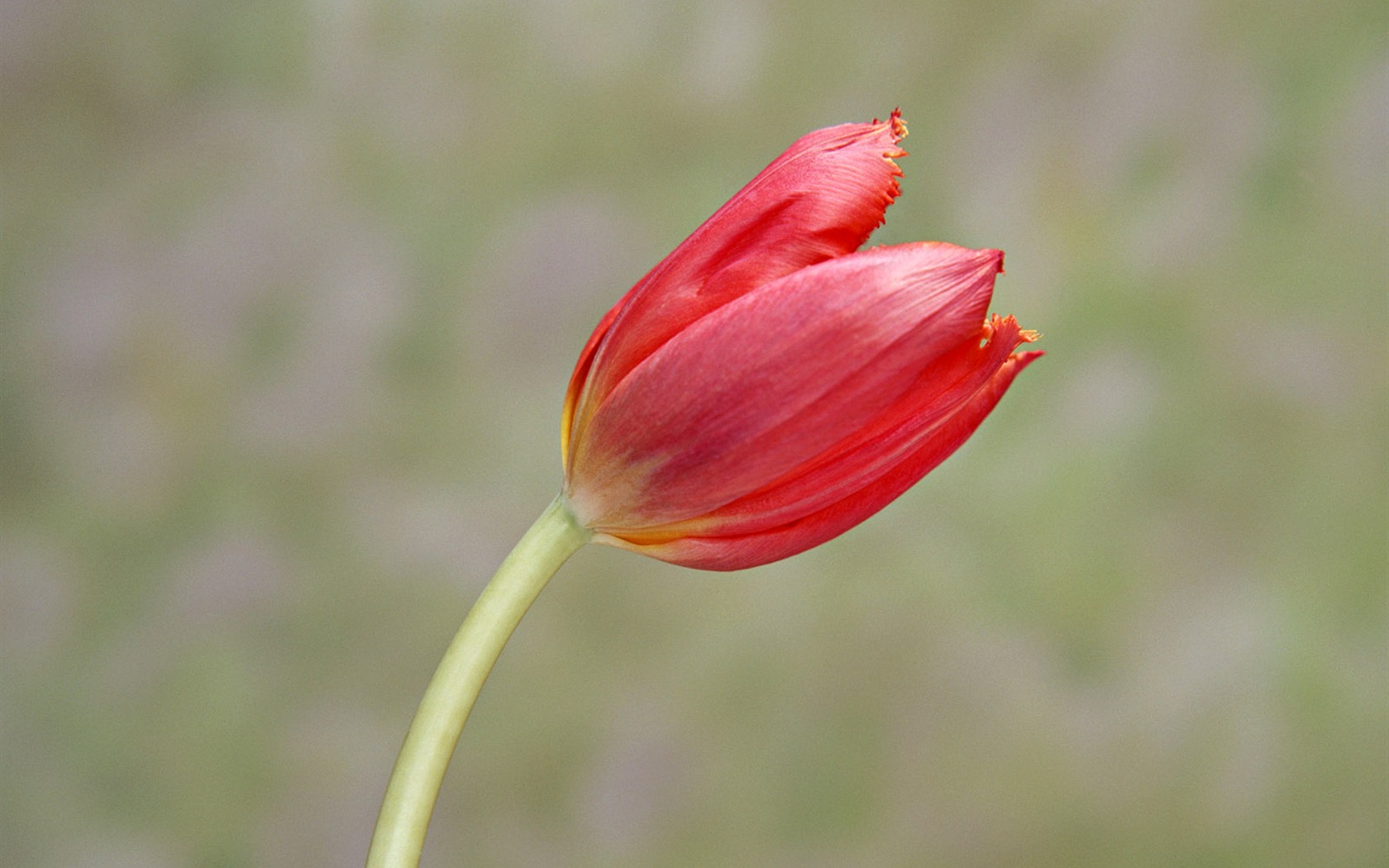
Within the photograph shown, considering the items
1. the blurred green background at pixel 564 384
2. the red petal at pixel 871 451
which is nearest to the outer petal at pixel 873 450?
the red petal at pixel 871 451

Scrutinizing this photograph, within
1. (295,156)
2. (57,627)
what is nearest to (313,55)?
(295,156)

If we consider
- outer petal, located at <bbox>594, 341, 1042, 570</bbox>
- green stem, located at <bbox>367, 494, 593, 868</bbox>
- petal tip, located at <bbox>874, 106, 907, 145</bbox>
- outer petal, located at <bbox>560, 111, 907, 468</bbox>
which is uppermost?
petal tip, located at <bbox>874, 106, 907, 145</bbox>

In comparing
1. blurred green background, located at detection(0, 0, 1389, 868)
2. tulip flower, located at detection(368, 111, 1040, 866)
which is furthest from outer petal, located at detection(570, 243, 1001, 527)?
blurred green background, located at detection(0, 0, 1389, 868)

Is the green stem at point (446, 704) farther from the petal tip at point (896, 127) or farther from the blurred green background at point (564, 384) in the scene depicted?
the blurred green background at point (564, 384)

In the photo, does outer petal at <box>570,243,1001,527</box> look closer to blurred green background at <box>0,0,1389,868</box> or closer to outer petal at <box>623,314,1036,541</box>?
outer petal at <box>623,314,1036,541</box>

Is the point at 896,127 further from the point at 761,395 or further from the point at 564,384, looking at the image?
the point at 564,384

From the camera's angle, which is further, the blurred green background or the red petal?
the blurred green background

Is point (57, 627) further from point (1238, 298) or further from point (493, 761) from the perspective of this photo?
point (1238, 298)
